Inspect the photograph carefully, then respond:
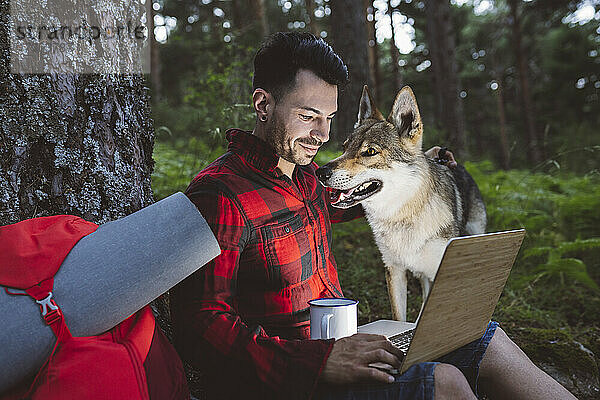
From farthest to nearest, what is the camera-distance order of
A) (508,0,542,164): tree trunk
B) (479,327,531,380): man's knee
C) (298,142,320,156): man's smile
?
(508,0,542,164): tree trunk < (298,142,320,156): man's smile < (479,327,531,380): man's knee

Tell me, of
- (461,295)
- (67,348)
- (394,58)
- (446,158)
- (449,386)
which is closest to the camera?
(67,348)

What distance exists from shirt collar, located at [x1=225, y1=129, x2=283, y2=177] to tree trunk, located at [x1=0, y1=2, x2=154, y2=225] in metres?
0.61

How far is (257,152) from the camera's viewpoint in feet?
A: 7.03

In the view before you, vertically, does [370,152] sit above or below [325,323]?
above

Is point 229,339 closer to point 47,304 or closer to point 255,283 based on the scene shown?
point 255,283

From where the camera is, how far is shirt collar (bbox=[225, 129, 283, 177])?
2.14m

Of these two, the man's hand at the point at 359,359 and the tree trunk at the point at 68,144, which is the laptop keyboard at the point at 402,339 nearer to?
the man's hand at the point at 359,359

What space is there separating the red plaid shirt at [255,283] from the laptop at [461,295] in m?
0.33

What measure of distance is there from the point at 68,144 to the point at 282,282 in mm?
1157

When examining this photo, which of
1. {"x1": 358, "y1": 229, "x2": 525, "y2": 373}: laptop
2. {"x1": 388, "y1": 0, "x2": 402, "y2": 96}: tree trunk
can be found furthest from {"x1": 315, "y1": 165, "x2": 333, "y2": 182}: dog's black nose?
{"x1": 388, "y1": 0, "x2": 402, "y2": 96}: tree trunk

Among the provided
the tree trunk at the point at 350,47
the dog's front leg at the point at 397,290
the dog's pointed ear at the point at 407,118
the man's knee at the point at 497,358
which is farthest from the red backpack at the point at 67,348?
the tree trunk at the point at 350,47

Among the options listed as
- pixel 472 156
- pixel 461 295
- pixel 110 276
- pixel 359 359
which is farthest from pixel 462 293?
pixel 472 156

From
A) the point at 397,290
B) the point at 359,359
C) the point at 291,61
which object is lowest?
the point at 397,290

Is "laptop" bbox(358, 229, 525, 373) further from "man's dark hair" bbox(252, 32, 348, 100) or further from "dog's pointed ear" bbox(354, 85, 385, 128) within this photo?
"dog's pointed ear" bbox(354, 85, 385, 128)
